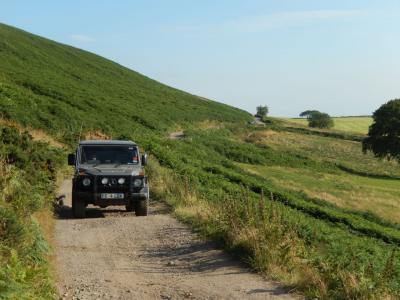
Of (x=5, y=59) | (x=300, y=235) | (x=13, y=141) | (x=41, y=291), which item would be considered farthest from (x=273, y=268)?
(x=5, y=59)

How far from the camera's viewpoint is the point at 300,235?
14.4 m

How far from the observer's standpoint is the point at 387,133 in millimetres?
68812

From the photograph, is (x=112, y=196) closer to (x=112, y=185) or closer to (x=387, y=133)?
(x=112, y=185)

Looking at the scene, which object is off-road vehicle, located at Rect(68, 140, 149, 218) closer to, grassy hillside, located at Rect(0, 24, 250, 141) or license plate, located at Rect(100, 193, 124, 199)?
license plate, located at Rect(100, 193, 124, 199)

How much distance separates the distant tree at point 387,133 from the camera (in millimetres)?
67269

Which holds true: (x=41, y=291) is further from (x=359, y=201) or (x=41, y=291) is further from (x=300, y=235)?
(x=359, y=201)

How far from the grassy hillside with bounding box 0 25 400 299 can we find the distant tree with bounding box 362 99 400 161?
217 centimetres

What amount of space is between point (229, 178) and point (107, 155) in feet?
69.1

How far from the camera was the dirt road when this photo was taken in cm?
822

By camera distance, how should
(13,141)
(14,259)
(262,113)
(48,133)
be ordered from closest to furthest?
1. (14,259)
2. (13,141)
3. (48,133)
4. (262,113)

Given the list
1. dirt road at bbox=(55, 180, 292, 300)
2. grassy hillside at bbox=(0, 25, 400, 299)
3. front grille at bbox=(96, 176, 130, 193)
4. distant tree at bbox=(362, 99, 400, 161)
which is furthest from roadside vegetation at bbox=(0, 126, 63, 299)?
distant tree at bbox=(362, 99, 400, 161)

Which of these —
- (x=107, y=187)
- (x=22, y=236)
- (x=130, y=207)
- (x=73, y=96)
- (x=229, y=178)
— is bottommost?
(x=229, y=178)

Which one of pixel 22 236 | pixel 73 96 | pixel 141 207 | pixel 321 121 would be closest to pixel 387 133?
pixel 73 96

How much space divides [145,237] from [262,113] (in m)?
160
